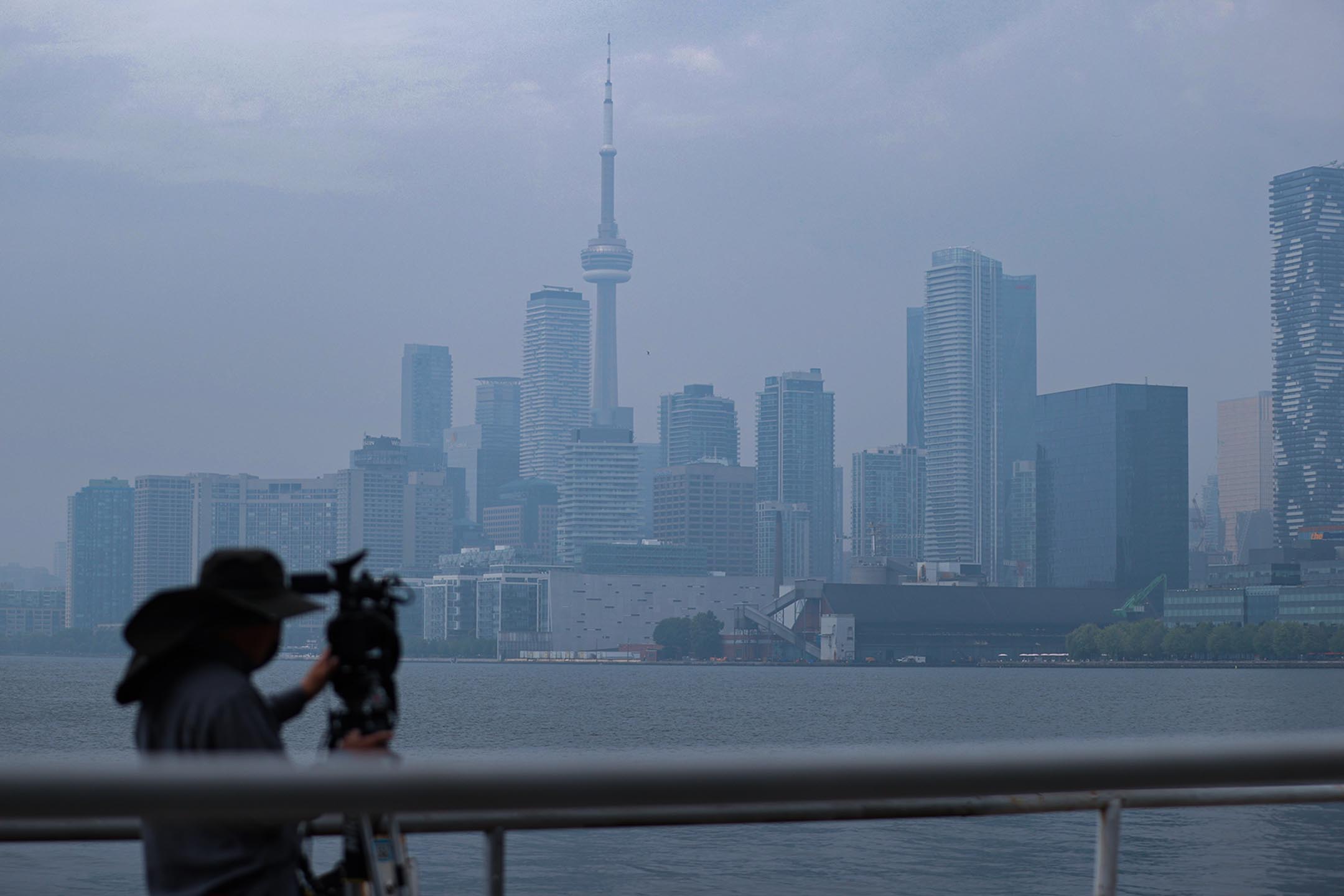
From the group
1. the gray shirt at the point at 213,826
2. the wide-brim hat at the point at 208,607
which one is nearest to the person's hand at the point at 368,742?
the gray shirt at the point at 213,826

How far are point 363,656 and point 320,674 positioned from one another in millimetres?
159

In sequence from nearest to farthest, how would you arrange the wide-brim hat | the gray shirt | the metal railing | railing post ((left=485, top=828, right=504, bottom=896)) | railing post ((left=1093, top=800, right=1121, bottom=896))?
the metal railing < the gray shirt < the wide-brim hat < railing post ((left=485, top=828, right=504, bottom=896)) < railing post ((left=1093, top=800, right=1121, bottom=896))

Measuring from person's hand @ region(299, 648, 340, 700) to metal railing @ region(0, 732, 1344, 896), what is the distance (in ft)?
2.78

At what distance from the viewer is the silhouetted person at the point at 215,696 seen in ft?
8.82

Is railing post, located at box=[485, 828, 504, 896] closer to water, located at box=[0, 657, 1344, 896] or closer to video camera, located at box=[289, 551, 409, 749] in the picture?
video camera, located at box=[289, 551, 409, 749]

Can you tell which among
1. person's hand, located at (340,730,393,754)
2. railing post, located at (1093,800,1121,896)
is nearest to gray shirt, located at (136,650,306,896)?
person's hand, located at (340,730,393,754)

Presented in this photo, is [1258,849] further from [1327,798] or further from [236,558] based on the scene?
[236,558]

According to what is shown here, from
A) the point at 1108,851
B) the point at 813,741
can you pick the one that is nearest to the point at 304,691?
the point at 1108,851

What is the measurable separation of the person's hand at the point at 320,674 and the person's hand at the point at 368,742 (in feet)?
0.42

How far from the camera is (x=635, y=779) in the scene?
6.09 ft

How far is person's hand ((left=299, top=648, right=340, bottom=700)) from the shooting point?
2.87m

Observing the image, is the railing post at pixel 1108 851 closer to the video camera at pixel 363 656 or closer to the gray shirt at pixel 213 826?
the video camera at pixel 363 656

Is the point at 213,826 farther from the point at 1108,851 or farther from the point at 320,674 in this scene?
the point at 1108,851

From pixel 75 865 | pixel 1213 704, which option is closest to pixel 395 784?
pixel 75 865
